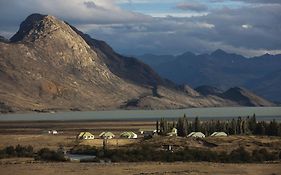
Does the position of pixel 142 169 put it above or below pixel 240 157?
below

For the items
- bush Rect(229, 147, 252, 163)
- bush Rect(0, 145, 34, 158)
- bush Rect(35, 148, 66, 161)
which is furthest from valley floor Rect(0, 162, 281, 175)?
bush Rect(0, 145, 34, 158)

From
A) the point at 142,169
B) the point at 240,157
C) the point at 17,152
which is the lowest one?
the point at 17,152

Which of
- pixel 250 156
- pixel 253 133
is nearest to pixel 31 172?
pixel 250 156

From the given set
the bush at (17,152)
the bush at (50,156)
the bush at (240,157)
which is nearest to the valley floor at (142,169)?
the bush at (240,157)

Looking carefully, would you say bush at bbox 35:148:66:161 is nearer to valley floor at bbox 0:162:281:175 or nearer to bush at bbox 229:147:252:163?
valley floor at bbox 0:162:281:175

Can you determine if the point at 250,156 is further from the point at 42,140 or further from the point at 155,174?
the point at 42,140

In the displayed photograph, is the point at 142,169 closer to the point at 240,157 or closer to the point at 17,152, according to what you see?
the point at 240,157

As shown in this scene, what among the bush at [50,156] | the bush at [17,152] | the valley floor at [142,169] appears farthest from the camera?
the bush at [17,152]

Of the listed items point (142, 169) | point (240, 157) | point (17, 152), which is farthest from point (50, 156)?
point (240, 157)

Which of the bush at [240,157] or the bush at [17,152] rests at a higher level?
the bush at [240,157]

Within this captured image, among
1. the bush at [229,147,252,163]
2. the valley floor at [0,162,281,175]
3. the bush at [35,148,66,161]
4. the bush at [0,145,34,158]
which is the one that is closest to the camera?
the valley floor at [0,162,281,175]

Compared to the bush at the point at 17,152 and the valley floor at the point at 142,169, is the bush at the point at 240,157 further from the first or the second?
the bush at the point at 17,152
